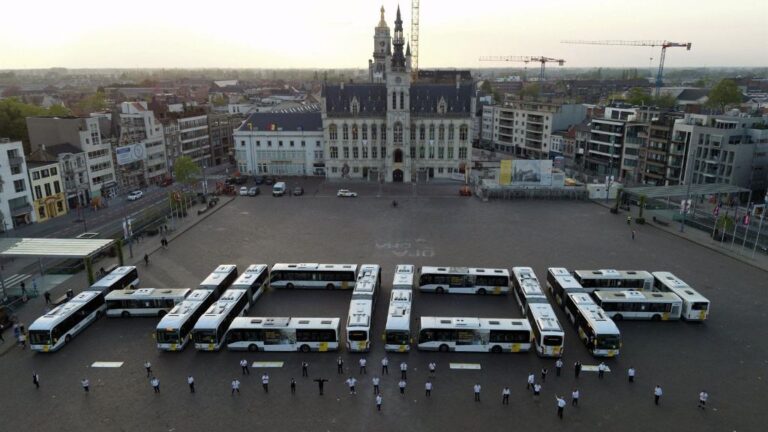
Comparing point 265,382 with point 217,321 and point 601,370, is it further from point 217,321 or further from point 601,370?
point 601,370

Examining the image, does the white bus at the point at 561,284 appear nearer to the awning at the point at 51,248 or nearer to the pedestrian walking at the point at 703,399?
the pedestrian walking at the point at 703,399

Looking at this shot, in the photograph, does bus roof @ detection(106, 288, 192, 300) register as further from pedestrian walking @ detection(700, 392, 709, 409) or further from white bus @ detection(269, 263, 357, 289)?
pedestrian walking @ detection(700, 392, 709, 409)

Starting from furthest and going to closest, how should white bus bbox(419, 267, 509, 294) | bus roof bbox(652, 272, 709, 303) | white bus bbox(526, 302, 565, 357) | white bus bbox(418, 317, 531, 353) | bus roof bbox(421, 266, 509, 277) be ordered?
bus roof bbox(421, 266, 509, 277), white bus bbox(419, 267, 509, 294), bus roof bbox(652, 272, 709, 303), white bus bbox(418, 317, 531, 353), white bus bbox(526, 302, 565, 357)

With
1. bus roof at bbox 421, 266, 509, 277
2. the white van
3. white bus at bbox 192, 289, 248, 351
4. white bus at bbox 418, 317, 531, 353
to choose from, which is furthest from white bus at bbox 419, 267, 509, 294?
the white van

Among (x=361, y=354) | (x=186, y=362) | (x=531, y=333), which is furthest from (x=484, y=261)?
(x=186, y=362)

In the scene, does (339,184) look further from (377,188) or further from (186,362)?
(186,362)
